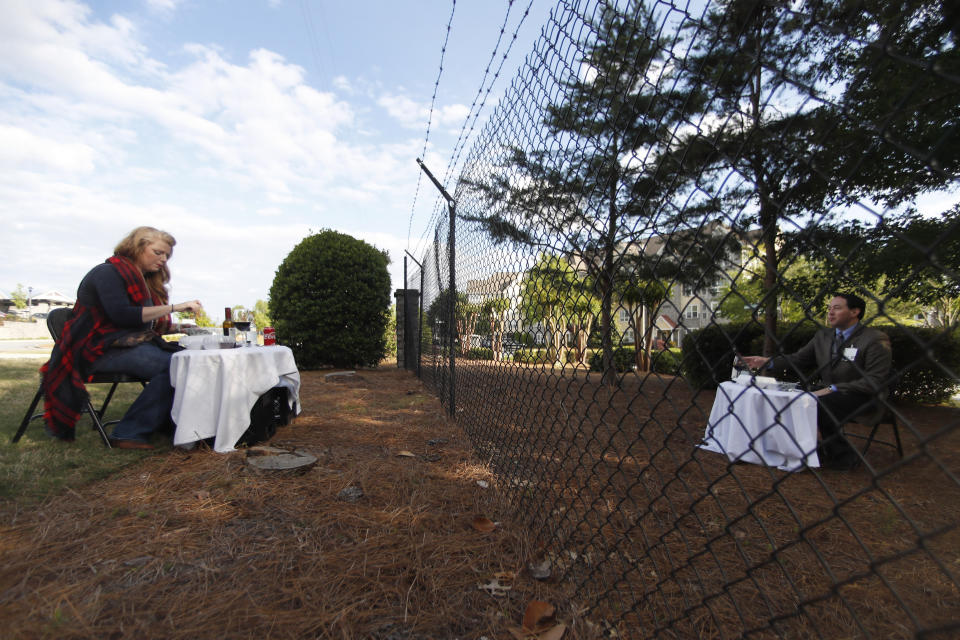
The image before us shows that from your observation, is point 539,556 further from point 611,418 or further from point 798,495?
point 611,418

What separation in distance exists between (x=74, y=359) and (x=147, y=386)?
1.37ft

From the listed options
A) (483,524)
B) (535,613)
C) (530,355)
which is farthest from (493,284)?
(535,613)

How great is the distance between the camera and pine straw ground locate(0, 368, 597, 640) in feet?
4.72

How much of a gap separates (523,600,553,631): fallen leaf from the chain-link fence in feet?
0.48

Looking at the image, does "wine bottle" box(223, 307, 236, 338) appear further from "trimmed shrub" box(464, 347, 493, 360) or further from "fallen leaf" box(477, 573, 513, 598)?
"fallen leaf" box(477, 573, 513, 598)

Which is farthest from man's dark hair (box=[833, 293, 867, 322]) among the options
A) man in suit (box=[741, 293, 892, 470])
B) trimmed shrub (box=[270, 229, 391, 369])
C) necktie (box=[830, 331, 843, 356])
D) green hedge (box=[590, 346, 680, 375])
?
trimmed shrub (box=[270, 229, 391, 369])

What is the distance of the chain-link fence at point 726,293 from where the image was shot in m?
0.85

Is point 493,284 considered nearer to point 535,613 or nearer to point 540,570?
point 540,570

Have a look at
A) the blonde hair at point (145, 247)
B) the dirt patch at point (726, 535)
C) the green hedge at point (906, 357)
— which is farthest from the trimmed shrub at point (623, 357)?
the green hedge at point (906, 357)

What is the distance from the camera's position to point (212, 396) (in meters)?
3.00

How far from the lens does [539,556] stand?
1869 millimetres

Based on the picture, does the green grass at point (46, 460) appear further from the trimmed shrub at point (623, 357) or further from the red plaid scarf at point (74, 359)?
the trimmed shrub at point (623, 357)

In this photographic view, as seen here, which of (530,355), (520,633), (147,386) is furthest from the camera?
(147,386)

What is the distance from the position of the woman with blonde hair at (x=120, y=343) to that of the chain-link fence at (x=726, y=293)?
2.13 metres
